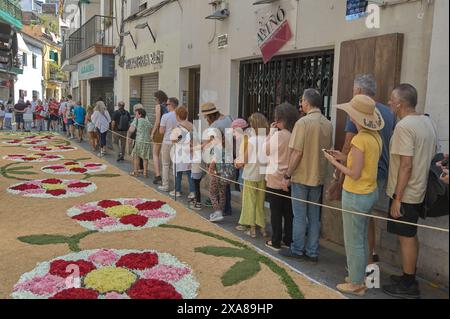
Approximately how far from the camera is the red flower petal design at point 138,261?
15.0ft

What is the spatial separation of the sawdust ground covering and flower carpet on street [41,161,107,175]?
7.38 ft

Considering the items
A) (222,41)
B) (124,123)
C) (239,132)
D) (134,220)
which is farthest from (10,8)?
(239,132)

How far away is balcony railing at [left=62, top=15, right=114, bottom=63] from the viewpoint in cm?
1849

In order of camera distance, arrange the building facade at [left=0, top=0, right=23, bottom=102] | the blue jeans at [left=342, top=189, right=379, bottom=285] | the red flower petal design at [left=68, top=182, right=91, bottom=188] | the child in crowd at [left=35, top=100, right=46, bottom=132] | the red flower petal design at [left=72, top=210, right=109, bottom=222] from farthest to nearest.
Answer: the child in crowd at [left=35, top=100, right=46, bottom=132]
the building facade at [left=0, top=0, right=23, bottom=102]
the red flower petal design at [left=68, top=182, right=91, bottom=188]
the red flower petal design at [left=72, top=210, right=109, bottom=222]
the blue jeans at [left=342, top=189, right=379, bottom=285]

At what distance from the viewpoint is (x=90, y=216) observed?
6441mm

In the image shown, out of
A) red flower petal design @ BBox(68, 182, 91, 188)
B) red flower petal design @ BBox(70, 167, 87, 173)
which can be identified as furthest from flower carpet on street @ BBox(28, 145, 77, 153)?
red flower petal design @ BBox(68, 182, 91, 188)

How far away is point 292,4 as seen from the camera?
22.8 ft

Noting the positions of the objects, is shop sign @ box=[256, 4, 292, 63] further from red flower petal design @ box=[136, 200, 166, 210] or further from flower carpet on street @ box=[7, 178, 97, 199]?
flower carpet on street @ box=[7, 178, 97, 199]

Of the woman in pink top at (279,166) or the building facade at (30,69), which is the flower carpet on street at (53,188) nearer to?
the woman in pink top at (279,166)

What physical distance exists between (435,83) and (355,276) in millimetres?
2029

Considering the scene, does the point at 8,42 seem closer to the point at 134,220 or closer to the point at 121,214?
the point at 121,214

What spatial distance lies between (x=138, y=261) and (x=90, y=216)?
6.73ft

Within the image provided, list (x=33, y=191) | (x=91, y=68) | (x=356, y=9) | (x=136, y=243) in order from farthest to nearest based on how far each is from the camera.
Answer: (x=91, y=68)
(x=33, y=191)
(x=356, y=9)
(x=136, y=243)
